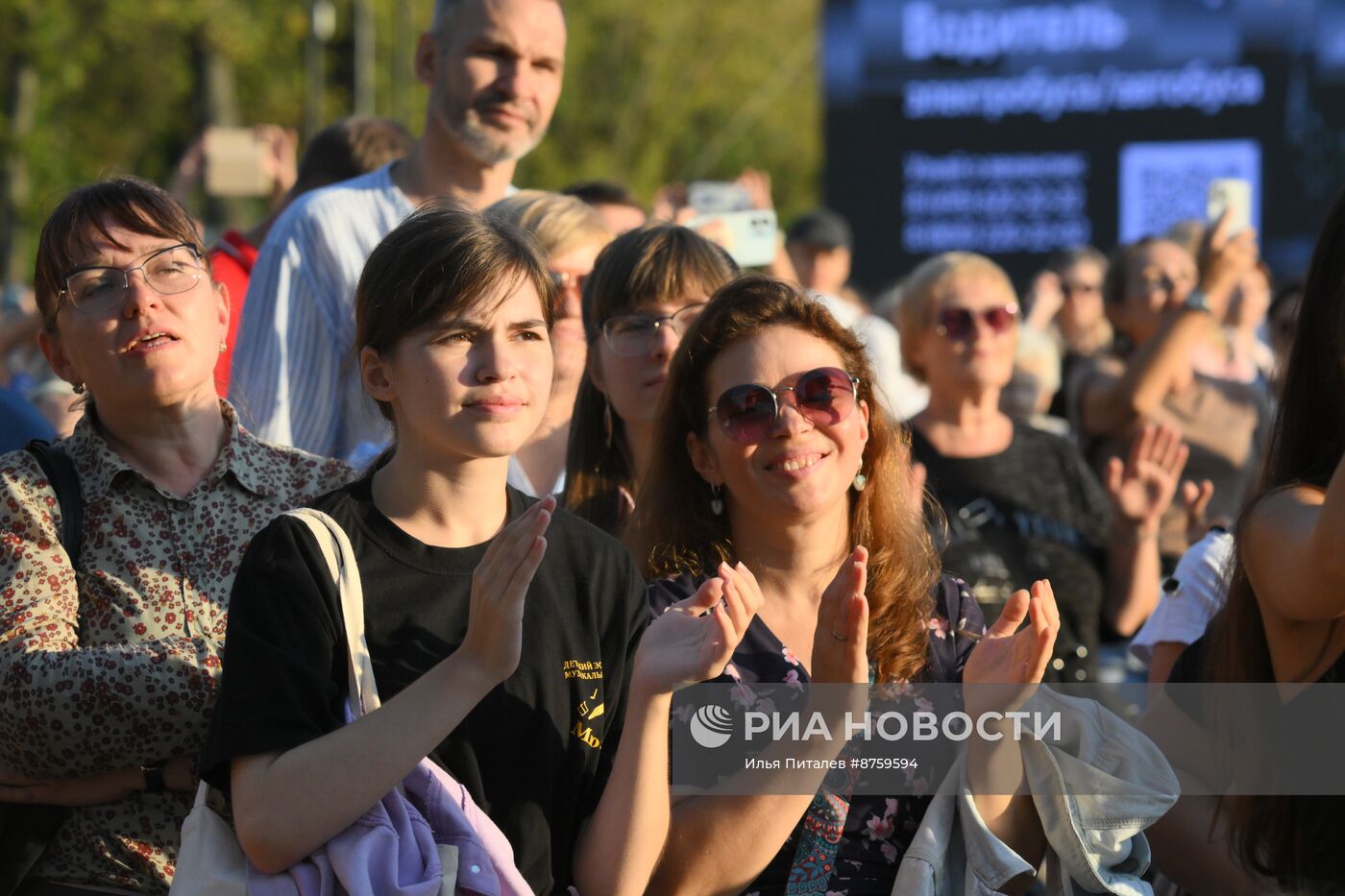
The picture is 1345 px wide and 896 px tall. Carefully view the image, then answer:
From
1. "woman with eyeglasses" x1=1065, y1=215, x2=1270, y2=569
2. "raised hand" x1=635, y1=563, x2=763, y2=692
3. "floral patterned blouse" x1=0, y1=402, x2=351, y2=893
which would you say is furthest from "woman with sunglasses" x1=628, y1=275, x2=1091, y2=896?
"woman with eyeglasses" x1=1065, y1=215, x2=1270, y2=569

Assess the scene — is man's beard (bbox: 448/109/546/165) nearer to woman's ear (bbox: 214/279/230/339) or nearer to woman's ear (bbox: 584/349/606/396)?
woman's ear (bbox: 584/349/606/396)

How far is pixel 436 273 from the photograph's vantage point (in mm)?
2855

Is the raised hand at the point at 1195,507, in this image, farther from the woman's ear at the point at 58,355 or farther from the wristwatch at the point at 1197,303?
the woman's ear at the point at 58,355

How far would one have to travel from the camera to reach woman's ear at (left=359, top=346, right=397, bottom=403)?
2.93 meters

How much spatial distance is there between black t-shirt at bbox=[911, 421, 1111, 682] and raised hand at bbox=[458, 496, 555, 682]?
104 inches

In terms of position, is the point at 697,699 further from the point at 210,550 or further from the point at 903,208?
the point at 903,208

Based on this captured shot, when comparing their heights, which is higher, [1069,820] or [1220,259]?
[1220,259]

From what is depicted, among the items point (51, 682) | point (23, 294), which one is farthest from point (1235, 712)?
point (23, 294)

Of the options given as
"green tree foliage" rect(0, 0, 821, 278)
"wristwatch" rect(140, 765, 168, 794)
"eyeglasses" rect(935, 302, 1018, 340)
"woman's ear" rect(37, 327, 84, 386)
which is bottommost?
"green tree foliage" rect(0, 0, 821, 278)

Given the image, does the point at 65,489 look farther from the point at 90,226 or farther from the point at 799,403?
the point at 799,403

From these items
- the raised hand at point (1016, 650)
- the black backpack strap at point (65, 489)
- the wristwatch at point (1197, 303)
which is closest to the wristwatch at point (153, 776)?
the black backpack strap at point (65, 489)

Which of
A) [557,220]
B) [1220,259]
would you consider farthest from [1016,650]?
[1220,259]

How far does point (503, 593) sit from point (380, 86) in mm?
31629

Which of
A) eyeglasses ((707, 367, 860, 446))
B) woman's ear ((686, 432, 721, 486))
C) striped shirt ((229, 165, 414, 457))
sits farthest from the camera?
striped shirt ((229, 165, 414, 457))
